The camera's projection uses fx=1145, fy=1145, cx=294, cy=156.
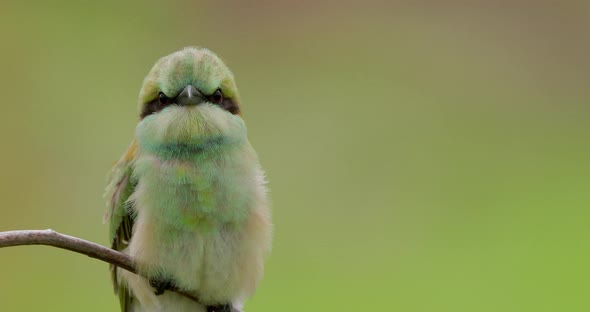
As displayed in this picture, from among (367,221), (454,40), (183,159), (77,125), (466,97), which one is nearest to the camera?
(183,159)

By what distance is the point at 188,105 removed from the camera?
2525mm

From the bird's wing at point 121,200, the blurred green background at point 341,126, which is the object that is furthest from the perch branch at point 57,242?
the blurred green background at point 341,126

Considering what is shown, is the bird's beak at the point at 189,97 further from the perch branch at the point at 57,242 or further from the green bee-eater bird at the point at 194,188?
the perch branch at the point at 57,242

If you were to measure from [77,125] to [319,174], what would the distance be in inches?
54.5

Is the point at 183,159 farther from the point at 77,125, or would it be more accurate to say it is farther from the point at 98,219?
the point at 77,125

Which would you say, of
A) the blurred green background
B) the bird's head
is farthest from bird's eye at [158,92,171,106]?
the blurred green background

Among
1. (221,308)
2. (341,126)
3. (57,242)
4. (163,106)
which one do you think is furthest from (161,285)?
(341,126)

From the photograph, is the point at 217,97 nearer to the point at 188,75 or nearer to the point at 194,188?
the point at 188,75

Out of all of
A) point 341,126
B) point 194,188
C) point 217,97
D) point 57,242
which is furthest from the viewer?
point 341,126

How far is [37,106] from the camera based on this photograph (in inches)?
257

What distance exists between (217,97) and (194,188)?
0.77ft

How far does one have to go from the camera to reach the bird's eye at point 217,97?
2592 millimetres

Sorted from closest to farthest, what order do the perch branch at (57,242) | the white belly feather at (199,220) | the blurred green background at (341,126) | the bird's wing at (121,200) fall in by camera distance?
the perch branch at (57,242), the white belly feather at (199,220), the bird's wing at (121,200), the blurred green background at (341,126)

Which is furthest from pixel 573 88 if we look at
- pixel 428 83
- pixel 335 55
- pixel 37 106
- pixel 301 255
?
pixel 37 106
